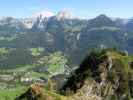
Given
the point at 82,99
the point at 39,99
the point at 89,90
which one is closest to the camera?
the point at 39,99

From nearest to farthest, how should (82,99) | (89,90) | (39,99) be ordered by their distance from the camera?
(39,99) < (82,99) < (89,90)

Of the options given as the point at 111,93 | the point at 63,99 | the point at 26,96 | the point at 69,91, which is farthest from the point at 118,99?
the point at 26,96

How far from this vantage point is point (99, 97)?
632 feet

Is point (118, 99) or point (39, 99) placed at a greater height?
point (39, 99)

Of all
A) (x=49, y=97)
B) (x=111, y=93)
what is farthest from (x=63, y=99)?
(x=111, y=93)

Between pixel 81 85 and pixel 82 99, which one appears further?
pixel 81 85

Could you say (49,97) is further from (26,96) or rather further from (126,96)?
(126,96)

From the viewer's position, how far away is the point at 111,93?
198 metres

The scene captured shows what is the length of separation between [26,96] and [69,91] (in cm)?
3655

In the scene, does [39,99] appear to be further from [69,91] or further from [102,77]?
[102,77]

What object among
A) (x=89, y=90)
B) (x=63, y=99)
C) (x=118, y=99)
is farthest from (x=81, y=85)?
(x=63, y=99)

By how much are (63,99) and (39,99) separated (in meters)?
12.1

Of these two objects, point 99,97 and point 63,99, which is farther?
point 99,97

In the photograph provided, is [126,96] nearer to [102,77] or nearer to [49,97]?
[102,77]
